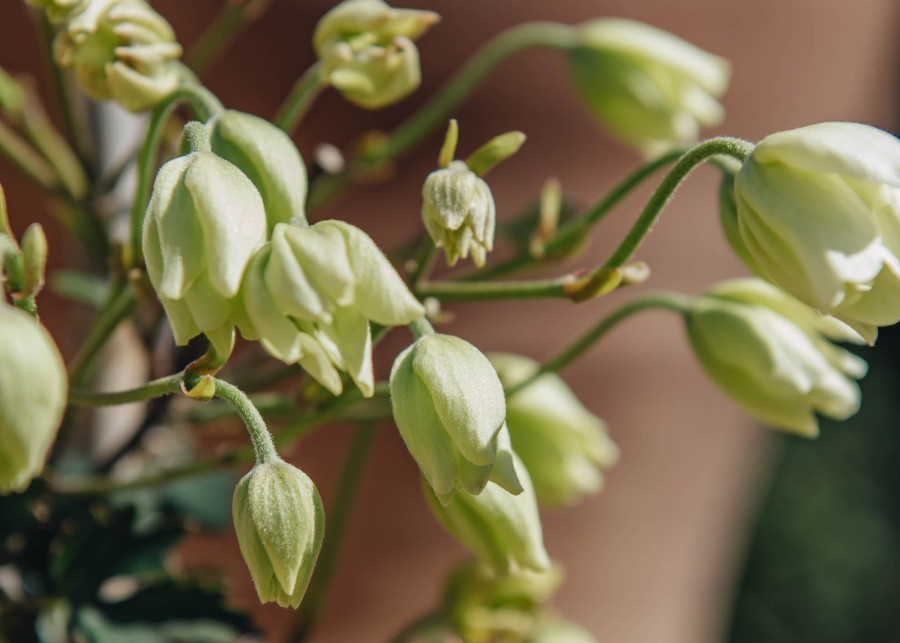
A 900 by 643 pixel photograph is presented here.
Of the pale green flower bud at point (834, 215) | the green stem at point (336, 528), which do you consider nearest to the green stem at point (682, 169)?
the pale green flower bud at point (834, 215)

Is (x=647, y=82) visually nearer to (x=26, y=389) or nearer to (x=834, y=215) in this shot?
(x=834, y=215)

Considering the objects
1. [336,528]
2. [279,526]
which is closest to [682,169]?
[279,526]

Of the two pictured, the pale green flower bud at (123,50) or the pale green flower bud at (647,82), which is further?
the pale green flower bud at (647,82)

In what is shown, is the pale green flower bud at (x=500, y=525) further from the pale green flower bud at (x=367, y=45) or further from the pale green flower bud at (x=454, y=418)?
the pale green flower bud at (x=367, y=45)

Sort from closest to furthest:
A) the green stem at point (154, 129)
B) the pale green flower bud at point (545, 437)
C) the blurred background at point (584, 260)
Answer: the green stem at point (154, 129)
the pale green flower bud at point (545, 437)
the blurred background at point (584, 260)

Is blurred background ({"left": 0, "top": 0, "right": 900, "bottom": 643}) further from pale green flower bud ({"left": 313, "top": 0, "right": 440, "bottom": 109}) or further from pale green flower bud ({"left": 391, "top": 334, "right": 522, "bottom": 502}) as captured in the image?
pale green flower bud ({"left": 391, "top": 334, "right": 522, "bottom": 502})

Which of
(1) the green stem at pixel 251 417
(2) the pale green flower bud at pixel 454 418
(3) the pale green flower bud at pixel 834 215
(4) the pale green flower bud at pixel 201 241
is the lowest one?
(1) the green stem at pixel 251 417

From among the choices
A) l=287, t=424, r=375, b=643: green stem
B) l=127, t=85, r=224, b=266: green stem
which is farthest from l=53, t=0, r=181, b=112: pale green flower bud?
l=287, t=424, r=375, b=643: green stem

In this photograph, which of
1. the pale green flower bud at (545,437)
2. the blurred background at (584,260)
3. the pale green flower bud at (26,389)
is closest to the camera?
the pale green flower bud at (26,389)
